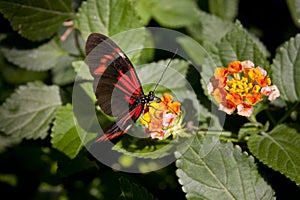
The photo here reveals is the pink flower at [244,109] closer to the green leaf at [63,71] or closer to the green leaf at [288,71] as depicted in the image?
the green leaf at [288,71]

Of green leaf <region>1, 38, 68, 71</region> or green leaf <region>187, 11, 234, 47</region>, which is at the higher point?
green leaf <region>187, 11, 234, 47</region>

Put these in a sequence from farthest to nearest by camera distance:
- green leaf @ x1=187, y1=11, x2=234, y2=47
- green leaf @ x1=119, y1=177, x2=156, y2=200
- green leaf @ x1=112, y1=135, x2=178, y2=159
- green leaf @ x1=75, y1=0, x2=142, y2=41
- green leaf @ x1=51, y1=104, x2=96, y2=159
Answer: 1. green leaf @ x1=187, y1=11, x2=234, y2=47
2. green leaf @ x1=75, y1=0, x2=142, y2=41
3. green leaf @ x1=51, y1=104, x2=96, y2=159
4. green leaf @ x1=112, y1=135, x2=178, y2=159
5. green leaf @ x1=119, y1=177, x2=156, y2=200

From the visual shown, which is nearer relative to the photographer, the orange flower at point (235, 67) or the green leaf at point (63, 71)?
the orange flower at point (235, 67)

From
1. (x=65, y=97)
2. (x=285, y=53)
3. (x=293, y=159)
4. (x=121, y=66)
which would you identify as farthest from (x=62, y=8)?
(x=293, y=159)

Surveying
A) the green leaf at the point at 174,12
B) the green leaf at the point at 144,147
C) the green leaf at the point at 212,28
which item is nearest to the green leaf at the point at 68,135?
the green leaf at the point at 144,147

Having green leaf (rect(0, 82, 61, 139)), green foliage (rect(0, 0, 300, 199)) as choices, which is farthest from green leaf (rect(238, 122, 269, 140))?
green leaf (rect(0, 82, 61, 139))

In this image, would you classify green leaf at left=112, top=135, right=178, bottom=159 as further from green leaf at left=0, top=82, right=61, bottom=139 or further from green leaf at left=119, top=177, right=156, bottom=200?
green leaf at left=0, top=82, right=61, bottom=139
